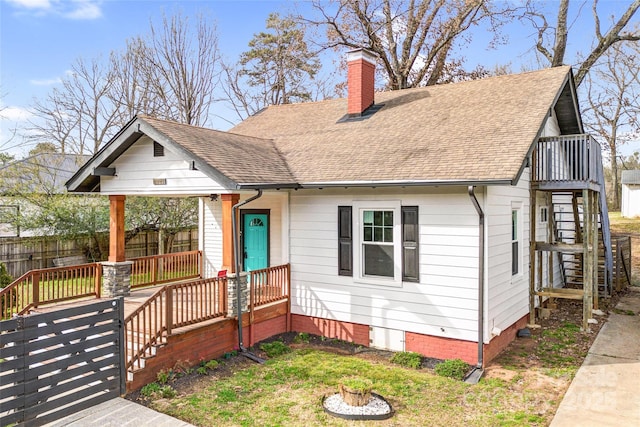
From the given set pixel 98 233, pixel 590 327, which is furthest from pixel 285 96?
pixel 590 327

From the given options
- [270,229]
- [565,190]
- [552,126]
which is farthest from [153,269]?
[552,126]

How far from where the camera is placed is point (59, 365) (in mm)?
5527

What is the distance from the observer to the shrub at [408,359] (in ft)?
25.5

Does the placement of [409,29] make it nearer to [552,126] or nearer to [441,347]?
[552,126]

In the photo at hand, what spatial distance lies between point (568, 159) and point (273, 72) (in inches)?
833

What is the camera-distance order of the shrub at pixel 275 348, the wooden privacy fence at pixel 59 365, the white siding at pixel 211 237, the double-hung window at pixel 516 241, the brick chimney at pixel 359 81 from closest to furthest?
the wooden privacy fence at pixel 59 365 → the shrub at pixel 275 348 → the double-hung window at pixel 516 241 → the brick chimney at pixel 359 81 → the white siding at pixel 211 237

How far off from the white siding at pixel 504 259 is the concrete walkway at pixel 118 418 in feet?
17.2

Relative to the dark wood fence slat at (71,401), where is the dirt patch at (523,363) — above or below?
below

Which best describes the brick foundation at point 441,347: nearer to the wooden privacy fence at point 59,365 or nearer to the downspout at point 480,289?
the downspout at point 480,289

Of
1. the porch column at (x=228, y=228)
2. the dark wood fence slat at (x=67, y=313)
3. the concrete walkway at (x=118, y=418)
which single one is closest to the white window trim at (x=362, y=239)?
the porch column at (x=228, y=228)

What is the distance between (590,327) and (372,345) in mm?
4935

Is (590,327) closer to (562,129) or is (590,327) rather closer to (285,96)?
(562,129)

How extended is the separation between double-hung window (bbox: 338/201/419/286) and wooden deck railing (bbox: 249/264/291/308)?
1327 mm

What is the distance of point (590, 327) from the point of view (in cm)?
963
